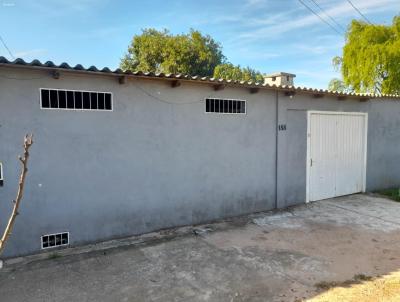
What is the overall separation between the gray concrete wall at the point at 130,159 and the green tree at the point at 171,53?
18.3 m

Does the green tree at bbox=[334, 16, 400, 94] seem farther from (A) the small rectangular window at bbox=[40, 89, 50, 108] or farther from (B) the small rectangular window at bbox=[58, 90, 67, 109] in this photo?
(A) the small rectangular window at bbox=[40, 89, 50, 108]

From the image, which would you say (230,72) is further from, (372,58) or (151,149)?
(151,149)

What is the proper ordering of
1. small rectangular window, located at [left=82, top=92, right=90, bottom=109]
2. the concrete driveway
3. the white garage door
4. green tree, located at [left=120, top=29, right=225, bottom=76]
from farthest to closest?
green tree, located at [left=120, top=29, right=225, bottom=76], the white garage door, small rectangular window, located at [left=82, top=92, right=90, bottom=109], the concrete driveway

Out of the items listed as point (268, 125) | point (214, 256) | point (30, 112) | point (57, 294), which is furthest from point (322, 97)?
point (57, 294)

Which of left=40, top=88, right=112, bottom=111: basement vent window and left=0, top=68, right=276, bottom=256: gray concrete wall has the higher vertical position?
left=40, top=88, right=112, bottom=111: basement vent window

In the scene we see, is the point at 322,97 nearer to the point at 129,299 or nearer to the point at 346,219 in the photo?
the point at 346,219

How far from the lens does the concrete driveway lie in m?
3.83

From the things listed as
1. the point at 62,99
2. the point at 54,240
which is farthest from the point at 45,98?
the point at 54,240

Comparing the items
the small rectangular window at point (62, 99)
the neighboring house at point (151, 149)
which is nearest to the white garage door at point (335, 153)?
the neighboring house at point (151, 149)

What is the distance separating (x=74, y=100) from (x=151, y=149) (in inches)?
64.0

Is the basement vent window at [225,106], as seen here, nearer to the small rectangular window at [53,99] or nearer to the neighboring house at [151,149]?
the neighboring house at [151,149]

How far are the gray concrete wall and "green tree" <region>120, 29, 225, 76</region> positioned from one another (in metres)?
18.3

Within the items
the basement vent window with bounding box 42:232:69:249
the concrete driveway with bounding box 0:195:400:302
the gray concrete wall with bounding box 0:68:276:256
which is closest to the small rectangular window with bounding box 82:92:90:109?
the gray concrete wall with bounding box 0:68:276:256

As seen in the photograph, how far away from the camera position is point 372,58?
50.4ft
